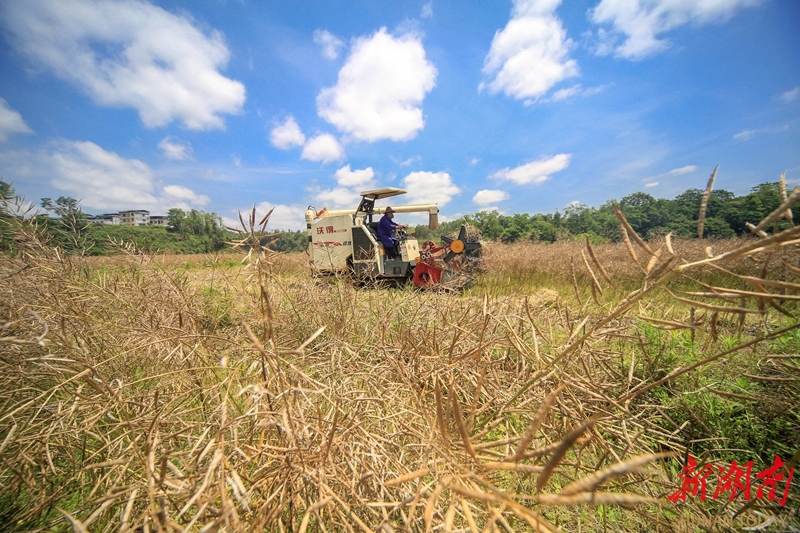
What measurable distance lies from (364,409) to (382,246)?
7156 mm

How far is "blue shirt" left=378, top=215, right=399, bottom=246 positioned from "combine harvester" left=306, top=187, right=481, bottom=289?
196 mm

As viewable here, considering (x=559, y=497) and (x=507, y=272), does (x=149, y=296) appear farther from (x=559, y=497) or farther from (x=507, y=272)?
(x=507, y=272)

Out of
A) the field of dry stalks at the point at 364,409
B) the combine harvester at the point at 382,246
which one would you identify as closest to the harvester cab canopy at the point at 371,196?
the combine harvester at the point at 382,246

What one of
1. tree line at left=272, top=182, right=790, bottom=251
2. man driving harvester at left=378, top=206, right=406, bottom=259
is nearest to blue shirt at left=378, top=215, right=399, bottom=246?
man driving harvester at left=378, top=206, right=406, bottom=259

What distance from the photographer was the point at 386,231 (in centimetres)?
827

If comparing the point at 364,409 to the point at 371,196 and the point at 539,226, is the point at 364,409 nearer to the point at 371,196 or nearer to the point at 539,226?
the point at 371,196

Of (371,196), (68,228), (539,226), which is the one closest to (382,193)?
(371,196)

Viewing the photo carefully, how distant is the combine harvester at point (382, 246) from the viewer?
7531 millimetres

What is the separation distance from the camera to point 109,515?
4.34 feet

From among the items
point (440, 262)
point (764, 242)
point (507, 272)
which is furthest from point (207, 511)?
point (507, 272)

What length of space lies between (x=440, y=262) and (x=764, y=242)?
7185 mm

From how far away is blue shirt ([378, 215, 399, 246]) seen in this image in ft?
26.9

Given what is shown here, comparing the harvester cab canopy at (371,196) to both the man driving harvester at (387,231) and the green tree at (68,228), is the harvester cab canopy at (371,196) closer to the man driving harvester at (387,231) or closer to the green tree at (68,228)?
the man driving harvester at (387,231)

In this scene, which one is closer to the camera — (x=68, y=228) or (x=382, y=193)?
(x=68, y=228)
